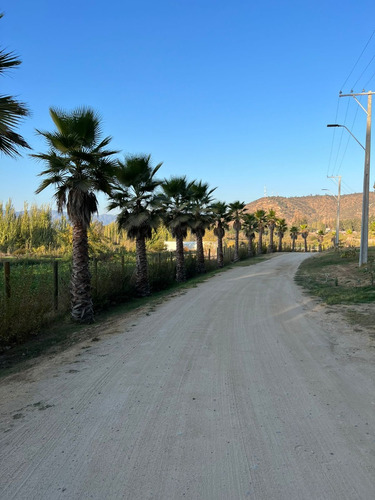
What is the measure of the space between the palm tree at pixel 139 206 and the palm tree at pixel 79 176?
5105 mm

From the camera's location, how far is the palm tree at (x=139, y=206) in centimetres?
1545

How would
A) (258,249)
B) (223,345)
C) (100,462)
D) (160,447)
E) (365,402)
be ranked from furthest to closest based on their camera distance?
(258,249) < (223,345) < (365,402) < (160,447) < (100,462)

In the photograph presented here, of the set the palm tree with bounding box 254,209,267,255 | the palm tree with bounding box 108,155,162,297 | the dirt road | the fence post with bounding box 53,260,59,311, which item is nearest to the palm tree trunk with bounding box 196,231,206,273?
the palm tree with bounding box 108,155,162,297

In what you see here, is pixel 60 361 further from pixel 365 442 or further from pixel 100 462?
pixel 365 442

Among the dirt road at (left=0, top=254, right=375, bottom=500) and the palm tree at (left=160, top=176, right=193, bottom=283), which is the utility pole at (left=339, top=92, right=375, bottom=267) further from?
the dirt road at (left=0, top=254, right=375, bottom=500)

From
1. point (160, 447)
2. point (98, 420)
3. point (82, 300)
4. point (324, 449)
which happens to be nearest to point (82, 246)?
point (82, 300)

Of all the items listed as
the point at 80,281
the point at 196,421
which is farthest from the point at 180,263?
the point at 196,421

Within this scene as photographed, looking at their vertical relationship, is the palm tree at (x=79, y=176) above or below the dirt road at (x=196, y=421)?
above

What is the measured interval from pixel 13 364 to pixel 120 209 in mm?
A: 10450

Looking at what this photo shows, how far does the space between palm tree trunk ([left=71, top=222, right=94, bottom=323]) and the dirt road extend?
353 cm

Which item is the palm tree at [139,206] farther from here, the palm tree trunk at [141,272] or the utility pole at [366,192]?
the utility pole at [366,192]

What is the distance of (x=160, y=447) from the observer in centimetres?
306

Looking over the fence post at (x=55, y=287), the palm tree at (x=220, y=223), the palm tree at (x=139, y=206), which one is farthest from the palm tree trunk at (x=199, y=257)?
the fence post at (x=55, y=287)

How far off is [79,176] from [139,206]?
6195mm
